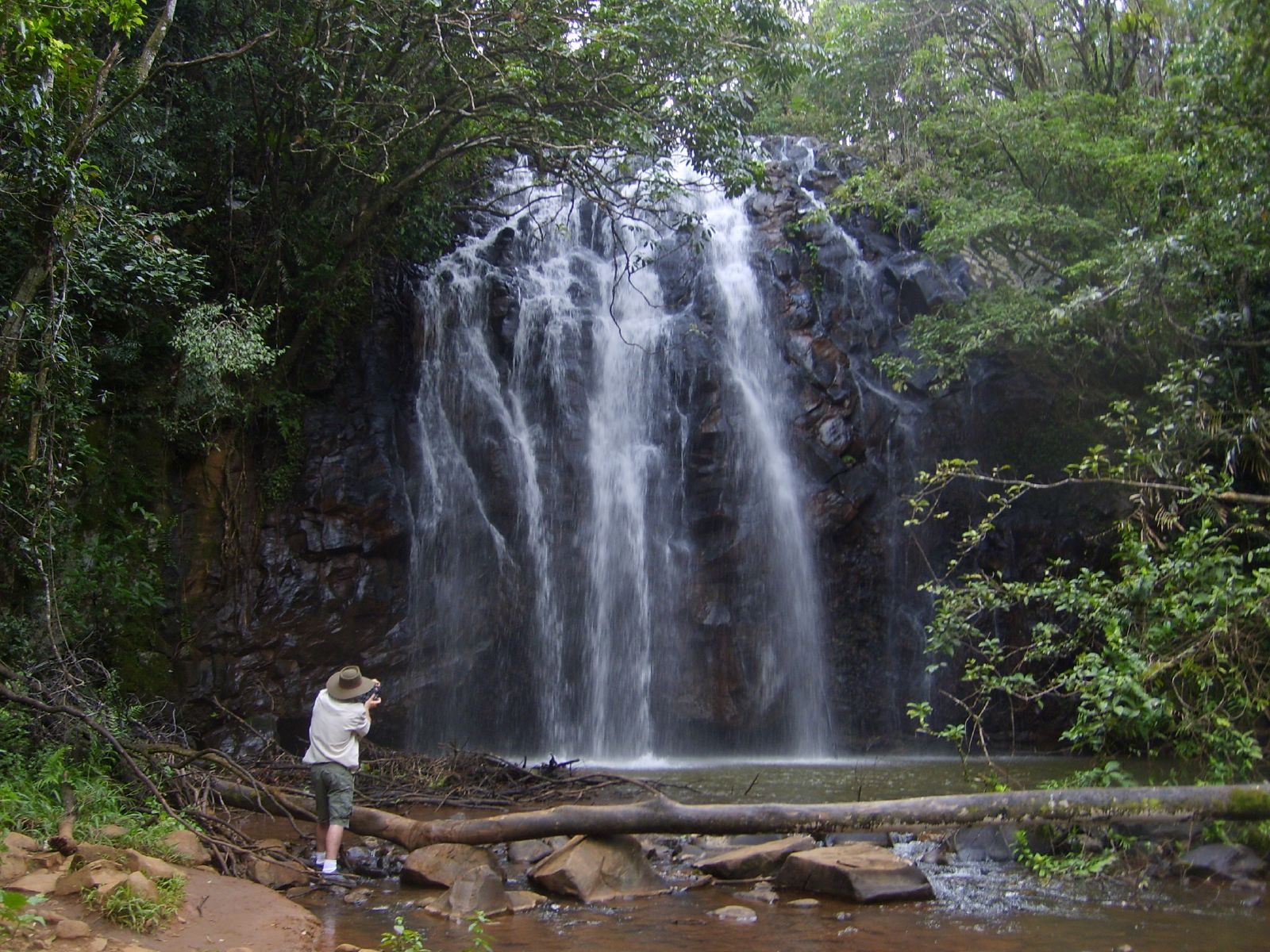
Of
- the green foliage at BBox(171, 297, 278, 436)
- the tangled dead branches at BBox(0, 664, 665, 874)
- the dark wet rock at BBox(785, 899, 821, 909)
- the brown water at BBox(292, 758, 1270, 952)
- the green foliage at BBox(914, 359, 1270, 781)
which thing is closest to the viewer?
the brown water at BBox(292, 758, 1270, 952)

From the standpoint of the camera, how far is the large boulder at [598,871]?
222 inches

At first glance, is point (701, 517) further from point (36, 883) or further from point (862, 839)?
point (36, 883)

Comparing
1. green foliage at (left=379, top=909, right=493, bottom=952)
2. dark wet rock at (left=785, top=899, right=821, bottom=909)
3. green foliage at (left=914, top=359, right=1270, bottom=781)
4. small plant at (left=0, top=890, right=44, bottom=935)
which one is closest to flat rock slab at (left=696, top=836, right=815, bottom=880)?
dark wet rock at (left=785, top=899, right=821, bottom=909)

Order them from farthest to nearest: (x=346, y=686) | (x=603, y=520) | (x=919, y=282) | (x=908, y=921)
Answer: (x=919, y=282), (x=603, y=520), (x=346, y=686), (x=908, y=921)

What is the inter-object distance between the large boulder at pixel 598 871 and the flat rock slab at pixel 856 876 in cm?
83

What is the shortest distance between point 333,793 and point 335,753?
25 centimetres

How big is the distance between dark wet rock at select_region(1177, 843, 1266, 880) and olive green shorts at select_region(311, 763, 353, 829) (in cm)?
538

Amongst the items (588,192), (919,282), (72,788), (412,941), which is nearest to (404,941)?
(412,941)

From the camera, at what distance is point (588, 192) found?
13055 mm

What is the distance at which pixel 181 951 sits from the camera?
4.18 meters

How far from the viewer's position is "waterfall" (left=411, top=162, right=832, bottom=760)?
14.0m

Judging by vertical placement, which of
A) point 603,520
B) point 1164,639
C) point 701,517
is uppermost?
point 701,517

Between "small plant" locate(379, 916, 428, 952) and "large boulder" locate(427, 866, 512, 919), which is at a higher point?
"small plant" locate(379, 916, 428, 952)

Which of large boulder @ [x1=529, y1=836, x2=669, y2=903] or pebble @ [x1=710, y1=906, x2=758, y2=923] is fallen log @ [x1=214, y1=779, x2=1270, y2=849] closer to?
large boulder @ [x1=529, y1=836, x2=669, y2=903]
